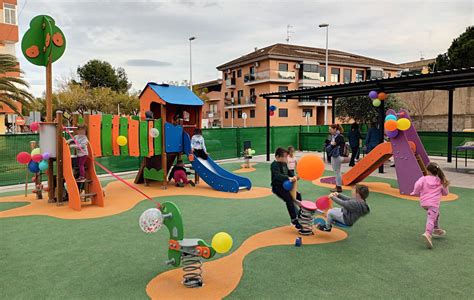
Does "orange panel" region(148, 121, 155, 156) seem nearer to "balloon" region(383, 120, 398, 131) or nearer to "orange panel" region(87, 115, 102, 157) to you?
"orange panel" region(87, 115, 102, 157)

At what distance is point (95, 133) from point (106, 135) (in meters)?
0.33

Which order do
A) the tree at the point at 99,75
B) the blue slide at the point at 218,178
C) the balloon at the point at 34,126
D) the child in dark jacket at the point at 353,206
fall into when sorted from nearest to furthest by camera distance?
the child in dark jacket at the point at 353,206, the balloon at the point at 34,126, the blue slide at the point at 218,178, the tree at the point at 99,75

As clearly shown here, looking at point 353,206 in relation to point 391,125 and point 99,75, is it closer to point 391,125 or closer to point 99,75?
point 391,125

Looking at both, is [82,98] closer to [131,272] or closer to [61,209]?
[61,209]

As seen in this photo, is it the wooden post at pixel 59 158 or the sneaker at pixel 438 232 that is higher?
the wooden post at pixel 59 158

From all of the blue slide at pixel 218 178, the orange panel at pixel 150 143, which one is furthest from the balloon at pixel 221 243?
the orange panel at pixel 150 143

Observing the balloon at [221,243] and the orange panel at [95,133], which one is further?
the orange panel at [95,133]

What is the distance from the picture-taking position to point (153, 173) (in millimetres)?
11039

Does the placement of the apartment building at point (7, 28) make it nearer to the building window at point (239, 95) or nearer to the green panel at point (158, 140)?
the building window at point (239, 95)

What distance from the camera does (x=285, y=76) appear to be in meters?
47.9

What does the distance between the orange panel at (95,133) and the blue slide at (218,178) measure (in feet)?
8.96

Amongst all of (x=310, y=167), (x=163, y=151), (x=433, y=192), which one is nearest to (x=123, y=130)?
(x=163, y=151)

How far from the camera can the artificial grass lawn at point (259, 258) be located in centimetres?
401

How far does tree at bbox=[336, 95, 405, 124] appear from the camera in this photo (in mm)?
33844
